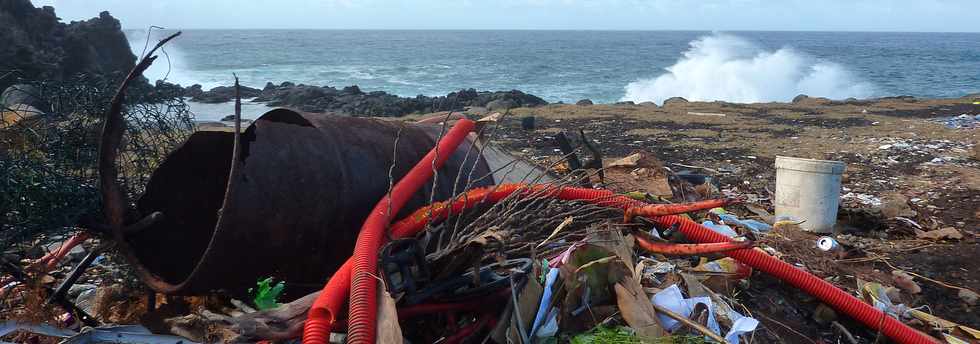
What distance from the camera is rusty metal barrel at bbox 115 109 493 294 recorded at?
2.49 meters

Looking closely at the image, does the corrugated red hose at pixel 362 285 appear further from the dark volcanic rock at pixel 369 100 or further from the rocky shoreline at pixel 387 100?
the dark volcanic rock at pixel 369 100

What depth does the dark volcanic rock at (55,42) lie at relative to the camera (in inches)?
621

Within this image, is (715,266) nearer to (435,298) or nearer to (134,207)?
(435,298)

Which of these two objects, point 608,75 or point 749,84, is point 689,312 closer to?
point 749,84

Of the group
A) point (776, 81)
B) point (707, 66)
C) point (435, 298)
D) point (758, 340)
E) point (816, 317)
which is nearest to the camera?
point (435, 298)

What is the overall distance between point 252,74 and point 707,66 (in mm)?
25784

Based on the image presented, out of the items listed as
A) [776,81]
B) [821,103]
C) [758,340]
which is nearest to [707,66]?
[776,81]

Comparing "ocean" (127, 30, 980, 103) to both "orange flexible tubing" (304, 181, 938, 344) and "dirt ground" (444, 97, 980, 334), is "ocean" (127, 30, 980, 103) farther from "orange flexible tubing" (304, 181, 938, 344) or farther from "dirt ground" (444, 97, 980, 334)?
"orange flexible tubing" (304, 181, 938, 344)

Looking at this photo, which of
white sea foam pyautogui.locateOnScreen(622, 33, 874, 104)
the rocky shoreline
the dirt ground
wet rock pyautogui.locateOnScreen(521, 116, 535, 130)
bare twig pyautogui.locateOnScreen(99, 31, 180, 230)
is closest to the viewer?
bare twig pyautogui.locateOnScreen(99, 31, 180, 230)

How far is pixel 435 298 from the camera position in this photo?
2469mm

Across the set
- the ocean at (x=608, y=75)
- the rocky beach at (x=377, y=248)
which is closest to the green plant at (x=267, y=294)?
the rocky beach at (x=377, y=248)

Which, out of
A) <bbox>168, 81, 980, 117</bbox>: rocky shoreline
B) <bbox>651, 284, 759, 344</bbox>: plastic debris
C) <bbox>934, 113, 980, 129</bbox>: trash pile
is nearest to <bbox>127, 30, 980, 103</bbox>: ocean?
<bbox>168, 81, 980, 117</bbox>: rocky shoreline

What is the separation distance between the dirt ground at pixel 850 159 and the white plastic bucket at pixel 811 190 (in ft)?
0.63

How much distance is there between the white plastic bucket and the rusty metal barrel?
2.63 meters
